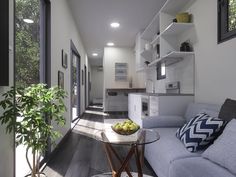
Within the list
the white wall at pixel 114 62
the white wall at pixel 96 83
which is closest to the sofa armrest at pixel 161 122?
the white wall at pixel 114 62

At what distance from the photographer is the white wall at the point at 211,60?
225 cm

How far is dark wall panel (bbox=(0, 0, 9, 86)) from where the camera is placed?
1.41m

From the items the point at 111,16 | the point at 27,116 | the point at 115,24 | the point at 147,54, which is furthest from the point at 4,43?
the point at 147,54

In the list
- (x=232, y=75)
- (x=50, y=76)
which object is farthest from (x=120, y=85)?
(x=232, y=75)

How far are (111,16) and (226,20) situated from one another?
285 cm

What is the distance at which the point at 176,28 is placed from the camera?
3.30 metres

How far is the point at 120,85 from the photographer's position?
315 inches

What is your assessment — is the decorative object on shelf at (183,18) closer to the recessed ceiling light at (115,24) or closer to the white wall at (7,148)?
the recessed ceiling light at (115,24)

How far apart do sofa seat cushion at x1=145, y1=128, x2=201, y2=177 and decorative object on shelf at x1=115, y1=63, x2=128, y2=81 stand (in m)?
5.74

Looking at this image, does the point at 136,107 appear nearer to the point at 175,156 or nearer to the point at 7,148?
the point at 175,156

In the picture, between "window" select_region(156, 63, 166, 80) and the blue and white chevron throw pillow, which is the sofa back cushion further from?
"window" select_region(156, 63, 166, 80)

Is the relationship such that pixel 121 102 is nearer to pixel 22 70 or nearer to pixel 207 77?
pixel 207 77

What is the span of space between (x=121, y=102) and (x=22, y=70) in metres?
6.04

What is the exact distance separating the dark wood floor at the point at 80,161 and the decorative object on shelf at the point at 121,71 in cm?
451
